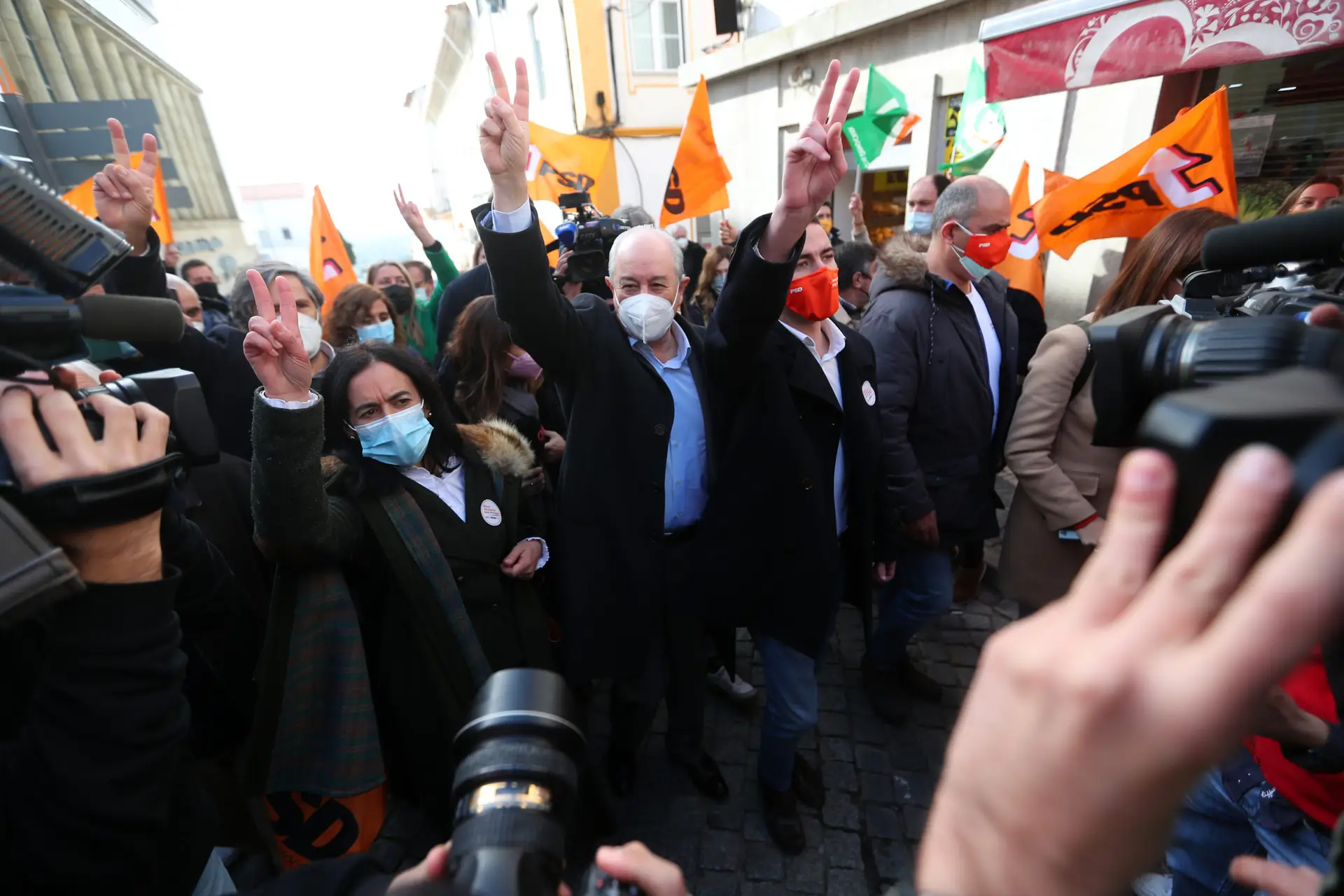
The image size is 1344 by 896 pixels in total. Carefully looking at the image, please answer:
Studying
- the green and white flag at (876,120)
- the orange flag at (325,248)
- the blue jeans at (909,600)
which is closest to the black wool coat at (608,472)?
the blue jeans at (909,600)

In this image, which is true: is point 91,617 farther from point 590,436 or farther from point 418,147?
point 418,147

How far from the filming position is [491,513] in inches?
85.0

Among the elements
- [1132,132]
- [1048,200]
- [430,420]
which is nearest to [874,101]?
[1132,132]

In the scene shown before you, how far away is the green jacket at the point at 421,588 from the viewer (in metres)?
1.73

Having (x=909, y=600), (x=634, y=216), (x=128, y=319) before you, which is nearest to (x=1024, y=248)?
(x=634, y=216)

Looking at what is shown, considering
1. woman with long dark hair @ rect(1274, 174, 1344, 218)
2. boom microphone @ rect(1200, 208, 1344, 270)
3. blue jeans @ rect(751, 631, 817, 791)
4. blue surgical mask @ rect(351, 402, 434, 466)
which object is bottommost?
blue jeans @ rect(751, 631, 817, 791)

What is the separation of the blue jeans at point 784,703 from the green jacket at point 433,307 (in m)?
2.79

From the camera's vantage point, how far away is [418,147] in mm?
44125

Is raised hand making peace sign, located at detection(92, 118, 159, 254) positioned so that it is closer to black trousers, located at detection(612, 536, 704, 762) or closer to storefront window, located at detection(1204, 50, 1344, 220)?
black trousers, located at detection(612, 536, 704, 762)

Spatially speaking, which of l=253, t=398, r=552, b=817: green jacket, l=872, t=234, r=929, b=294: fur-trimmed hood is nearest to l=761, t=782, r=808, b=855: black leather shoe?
l=253, t=398, r=552, b=817: green jacket

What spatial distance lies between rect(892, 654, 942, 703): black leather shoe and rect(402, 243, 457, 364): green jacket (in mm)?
3186

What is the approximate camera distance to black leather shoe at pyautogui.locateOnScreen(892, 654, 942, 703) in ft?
9.78

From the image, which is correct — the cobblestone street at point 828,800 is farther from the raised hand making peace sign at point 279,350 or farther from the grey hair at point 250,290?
the grey hair at point 250,290

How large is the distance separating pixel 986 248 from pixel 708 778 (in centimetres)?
253
